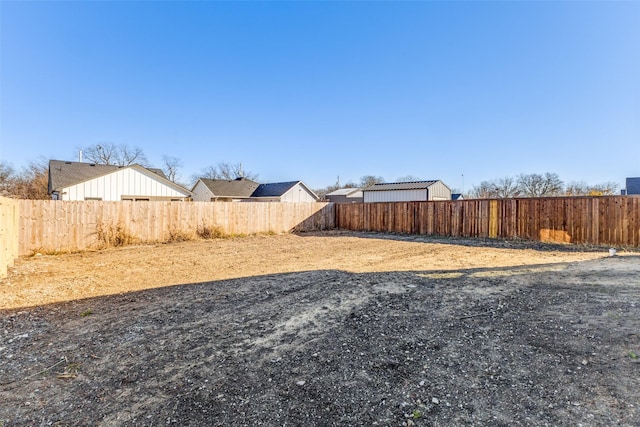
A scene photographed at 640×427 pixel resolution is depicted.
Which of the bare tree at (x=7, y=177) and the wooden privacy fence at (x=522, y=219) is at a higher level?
the bare tree at (x=7, y=177)

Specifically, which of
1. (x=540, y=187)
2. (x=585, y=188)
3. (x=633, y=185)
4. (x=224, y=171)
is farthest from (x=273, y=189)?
(x=585, y=188)

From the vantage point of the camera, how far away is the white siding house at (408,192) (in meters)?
22.7

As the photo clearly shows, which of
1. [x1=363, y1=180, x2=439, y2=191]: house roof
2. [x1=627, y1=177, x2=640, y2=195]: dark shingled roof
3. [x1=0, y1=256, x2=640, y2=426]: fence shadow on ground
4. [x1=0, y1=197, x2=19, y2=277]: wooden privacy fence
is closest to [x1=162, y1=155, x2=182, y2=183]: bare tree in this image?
[x1=363, y1=180, x2=439, y2=191]: house roof

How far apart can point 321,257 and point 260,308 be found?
4.21 meters

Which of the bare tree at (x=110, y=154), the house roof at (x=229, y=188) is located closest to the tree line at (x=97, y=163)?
the bare tree at (x=110, y=154)

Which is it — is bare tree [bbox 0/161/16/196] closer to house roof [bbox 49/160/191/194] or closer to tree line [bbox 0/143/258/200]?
tree line [bbox 0/143/258/200]

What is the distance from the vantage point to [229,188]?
26609 mm

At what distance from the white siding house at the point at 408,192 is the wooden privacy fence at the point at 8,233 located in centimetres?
2041

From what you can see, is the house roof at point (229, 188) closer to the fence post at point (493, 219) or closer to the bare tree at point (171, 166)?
the fence post at point (493, 219)

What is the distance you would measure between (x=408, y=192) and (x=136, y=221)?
18822 mm

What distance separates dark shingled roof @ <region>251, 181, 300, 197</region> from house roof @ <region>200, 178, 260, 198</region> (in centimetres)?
66

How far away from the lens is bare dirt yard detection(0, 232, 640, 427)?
6.36 ft

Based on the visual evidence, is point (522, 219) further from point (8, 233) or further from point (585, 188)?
point (585, 188)

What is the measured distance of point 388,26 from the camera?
1128cm
